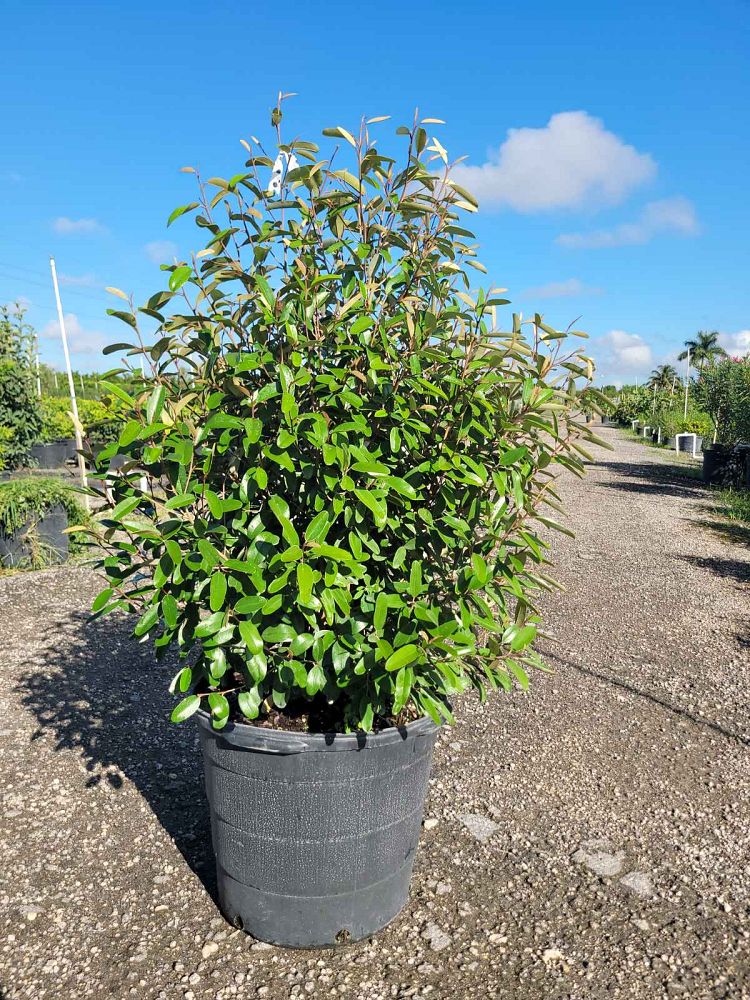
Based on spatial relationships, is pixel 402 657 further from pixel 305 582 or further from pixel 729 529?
pixel 729 529

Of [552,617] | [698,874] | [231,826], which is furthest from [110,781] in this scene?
[552,617]

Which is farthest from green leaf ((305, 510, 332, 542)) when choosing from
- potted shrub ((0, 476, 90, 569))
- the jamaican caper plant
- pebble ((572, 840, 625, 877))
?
potted shrub ((0, 476, 90, 569))

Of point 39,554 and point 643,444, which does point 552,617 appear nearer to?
point 39,554

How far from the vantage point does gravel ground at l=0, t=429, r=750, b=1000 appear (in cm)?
215

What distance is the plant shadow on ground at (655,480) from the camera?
44.2ft

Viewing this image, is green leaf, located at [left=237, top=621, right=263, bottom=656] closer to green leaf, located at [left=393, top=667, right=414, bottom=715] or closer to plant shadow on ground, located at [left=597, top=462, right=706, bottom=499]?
green leaf, located at [left=393, top=667, right=414, bottom=715]

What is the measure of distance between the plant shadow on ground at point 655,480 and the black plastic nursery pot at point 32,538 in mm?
9846

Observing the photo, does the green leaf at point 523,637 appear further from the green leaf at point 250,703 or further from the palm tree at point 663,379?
the palm tree at point 663,379

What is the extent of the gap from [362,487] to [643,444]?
25.4 m

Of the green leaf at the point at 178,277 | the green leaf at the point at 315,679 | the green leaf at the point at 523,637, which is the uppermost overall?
the green leaf at the point at 178,277

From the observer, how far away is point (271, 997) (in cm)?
204

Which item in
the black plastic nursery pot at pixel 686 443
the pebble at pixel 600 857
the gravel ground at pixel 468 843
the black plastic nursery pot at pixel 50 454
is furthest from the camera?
the black plastic nursery pot at pixel 686 443

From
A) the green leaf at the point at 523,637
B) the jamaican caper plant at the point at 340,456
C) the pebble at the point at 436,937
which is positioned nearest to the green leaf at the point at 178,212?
the jamaican caper plant at the point at 340,456

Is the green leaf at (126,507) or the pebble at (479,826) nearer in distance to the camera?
the green leaf at (126,507)
